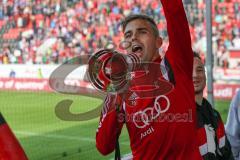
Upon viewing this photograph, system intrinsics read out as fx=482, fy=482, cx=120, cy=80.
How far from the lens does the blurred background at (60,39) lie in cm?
1141

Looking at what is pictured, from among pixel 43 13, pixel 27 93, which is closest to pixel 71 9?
pixel 43 13

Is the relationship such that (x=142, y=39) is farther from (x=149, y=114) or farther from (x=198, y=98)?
(x=198, y=98)

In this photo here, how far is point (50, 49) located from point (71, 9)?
4.83 ft

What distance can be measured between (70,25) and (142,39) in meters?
13.3

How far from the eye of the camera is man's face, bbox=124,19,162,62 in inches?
68.2

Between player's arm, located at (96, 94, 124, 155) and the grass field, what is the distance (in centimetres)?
264

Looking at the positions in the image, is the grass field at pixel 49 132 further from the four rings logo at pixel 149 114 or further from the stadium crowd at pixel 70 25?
the four rings logo at pixel 149 114

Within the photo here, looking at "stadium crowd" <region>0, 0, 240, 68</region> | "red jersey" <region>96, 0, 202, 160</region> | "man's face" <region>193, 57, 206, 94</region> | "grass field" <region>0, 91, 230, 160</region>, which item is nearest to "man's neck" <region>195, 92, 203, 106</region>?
"man's face" <region>193, 57, 206, 94</region>

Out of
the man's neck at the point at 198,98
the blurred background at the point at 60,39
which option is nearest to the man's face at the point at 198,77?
the man's neck at the point at 198,98

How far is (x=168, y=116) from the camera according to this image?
5.57 feet

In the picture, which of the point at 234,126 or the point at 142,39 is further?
the point at 234,126

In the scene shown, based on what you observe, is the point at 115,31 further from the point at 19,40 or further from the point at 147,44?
the point at 147,44

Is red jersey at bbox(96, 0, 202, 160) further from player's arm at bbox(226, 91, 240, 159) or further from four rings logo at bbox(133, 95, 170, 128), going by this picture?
player's arm at bbox(226, 91, 240, 159)

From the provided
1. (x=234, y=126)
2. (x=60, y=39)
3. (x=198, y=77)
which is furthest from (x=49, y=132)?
(x=60, y=39)
